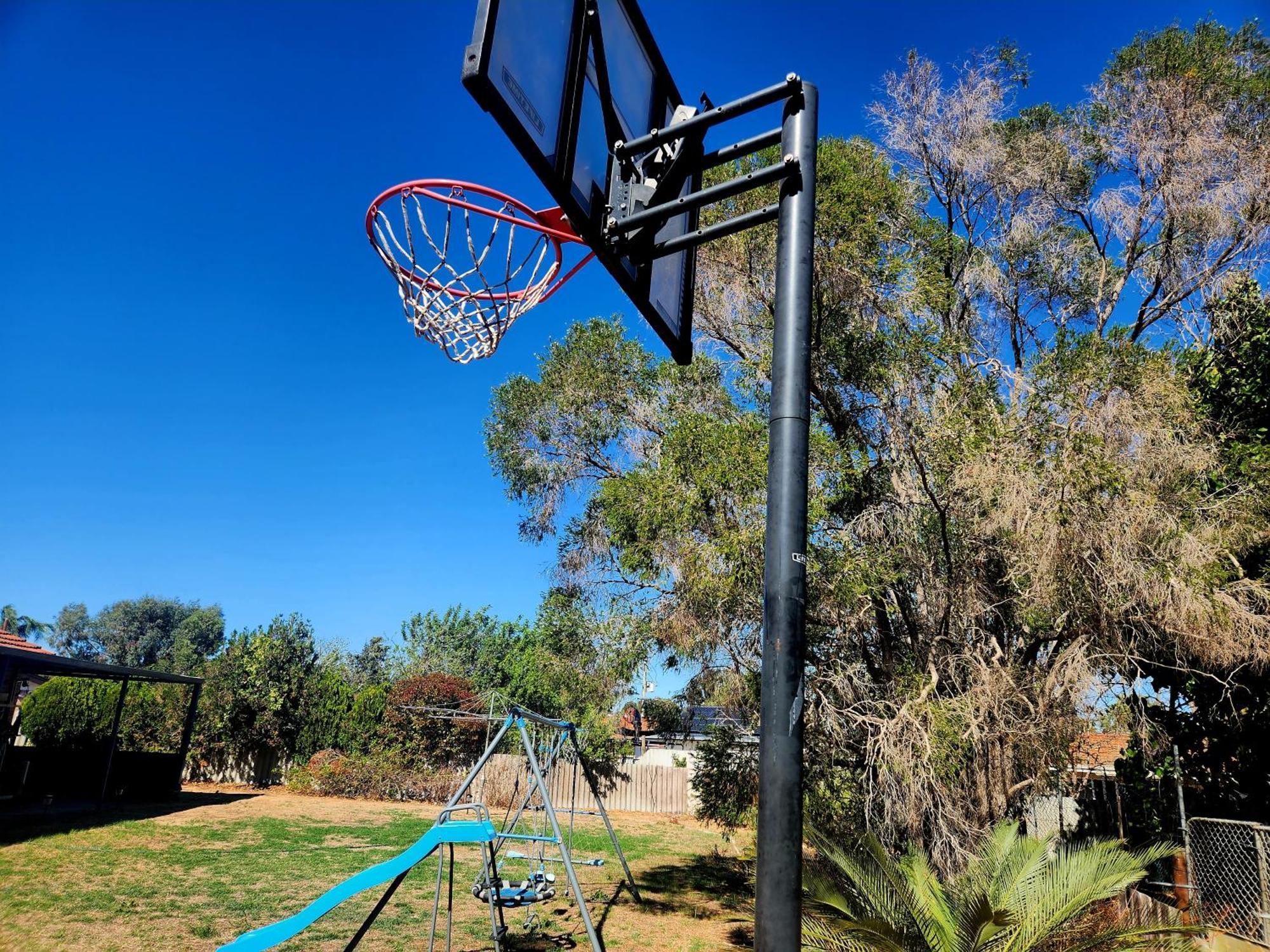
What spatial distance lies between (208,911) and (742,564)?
7.02 metres

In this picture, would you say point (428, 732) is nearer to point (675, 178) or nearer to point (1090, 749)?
point (1090, 749)

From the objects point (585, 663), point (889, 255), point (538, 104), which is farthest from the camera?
point (585, 663)

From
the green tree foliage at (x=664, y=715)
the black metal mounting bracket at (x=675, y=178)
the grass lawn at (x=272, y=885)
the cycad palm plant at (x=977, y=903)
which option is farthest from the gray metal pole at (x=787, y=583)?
the green tree foliage at (x=664, y=715)

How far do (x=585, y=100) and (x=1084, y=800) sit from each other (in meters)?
12.7

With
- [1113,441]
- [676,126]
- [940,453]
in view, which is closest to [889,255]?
[940,453]

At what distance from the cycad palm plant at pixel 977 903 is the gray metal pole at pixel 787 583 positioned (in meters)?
3.53

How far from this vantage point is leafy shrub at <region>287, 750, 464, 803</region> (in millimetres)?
21750

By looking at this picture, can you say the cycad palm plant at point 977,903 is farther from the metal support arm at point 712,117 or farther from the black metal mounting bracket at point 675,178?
the metal support arm at point 712,117

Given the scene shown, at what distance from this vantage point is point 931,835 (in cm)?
851

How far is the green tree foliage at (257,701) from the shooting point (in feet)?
72.8

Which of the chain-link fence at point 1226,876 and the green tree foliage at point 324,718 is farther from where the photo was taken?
the green tree foliage at point 324,718

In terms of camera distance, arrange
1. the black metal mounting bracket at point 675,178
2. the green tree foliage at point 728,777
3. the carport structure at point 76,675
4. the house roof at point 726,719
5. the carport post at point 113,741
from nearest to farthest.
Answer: the black metal mounting bracket at point 675,178, the green tree foliage at point 728,777, the house roof at point 726,719, the carport structure at point 76,675, the carport post at point 113,741

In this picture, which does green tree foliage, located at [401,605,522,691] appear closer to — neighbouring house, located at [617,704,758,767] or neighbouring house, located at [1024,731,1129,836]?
neighbouring house, located at [617,704,758,767]

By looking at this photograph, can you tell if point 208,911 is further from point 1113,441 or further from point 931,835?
point 1113,441
